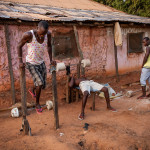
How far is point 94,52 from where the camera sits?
6.42 m

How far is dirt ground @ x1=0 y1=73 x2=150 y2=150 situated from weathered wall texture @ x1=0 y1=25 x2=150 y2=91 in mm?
892

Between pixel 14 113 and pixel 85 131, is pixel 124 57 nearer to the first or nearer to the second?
pixel 85 131

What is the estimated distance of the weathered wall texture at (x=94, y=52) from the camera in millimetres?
4777

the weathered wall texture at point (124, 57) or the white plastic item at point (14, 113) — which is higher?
the weathered wall texture at point (124, 57)

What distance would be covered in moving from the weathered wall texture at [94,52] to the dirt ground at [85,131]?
0.89 m

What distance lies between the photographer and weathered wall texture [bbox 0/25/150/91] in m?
4.78

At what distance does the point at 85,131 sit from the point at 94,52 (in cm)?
348

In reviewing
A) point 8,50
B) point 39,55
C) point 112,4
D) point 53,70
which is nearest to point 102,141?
point 53,70

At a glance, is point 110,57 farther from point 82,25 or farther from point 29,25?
point 29,25

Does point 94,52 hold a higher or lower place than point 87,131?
higher

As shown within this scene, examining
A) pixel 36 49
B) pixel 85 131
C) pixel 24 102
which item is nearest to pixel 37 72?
pixel 36 49

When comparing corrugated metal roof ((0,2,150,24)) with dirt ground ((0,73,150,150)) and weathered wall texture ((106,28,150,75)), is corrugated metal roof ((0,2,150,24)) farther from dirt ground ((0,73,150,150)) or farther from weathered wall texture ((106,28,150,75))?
dirt ground ((0,73,150,150))

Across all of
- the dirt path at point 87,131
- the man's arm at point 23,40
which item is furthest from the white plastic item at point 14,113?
the man's arm at point 23,40

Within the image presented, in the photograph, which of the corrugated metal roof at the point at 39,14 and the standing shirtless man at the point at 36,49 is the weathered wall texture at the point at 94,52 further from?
the standing shirtless man at the point at 36,49
